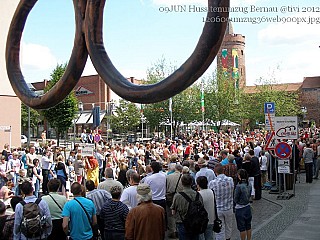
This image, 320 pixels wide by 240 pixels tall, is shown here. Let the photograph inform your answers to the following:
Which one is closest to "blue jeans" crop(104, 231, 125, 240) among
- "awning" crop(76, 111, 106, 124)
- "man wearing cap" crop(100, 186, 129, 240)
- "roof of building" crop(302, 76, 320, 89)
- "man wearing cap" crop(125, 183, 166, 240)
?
"man wearing cap" crop(100, 186, 129, 240)

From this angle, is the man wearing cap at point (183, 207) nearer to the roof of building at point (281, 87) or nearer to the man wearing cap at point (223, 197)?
the man wearing cap at point (223, 197)

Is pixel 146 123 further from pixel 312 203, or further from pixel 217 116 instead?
pixel 312 203

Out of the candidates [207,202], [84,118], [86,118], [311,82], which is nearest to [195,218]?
[207,202]

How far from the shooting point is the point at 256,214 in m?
10.9

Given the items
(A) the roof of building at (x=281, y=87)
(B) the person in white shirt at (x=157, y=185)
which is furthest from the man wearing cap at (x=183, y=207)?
(A) the roof of building at (x=281, y=87)

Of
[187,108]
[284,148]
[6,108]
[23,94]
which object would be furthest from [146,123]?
[23,94]

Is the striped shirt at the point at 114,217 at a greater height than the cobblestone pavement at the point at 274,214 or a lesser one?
greater

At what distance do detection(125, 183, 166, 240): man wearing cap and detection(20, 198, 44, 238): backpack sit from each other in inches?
43.5

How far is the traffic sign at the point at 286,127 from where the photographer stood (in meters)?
12.7

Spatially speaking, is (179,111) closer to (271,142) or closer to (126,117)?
(126,117)

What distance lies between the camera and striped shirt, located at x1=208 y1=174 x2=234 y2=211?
22.9ft

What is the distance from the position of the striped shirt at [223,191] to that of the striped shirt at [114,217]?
2041mm

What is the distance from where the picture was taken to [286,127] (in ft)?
41.9

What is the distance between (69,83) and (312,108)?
92.2 metres
